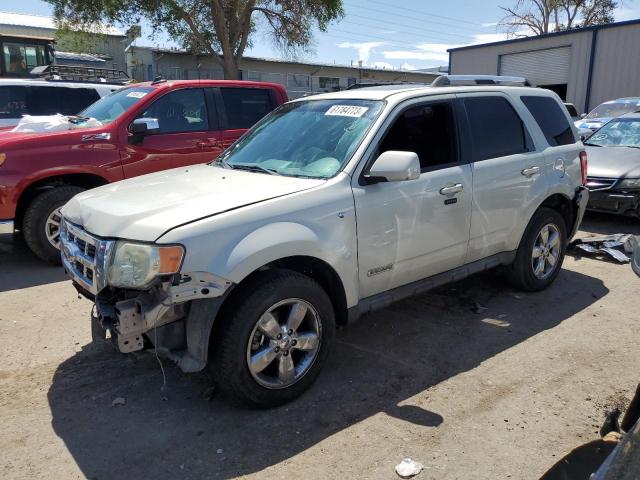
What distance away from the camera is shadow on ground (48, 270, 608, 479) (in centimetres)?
292

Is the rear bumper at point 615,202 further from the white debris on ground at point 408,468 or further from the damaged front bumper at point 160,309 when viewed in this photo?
the damaged front bumper at point 160,309

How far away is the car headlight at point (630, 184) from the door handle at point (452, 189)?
467 cm

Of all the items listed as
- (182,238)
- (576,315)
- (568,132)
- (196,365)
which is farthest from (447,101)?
(196,365)

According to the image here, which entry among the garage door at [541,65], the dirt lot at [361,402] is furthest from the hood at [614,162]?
the garage door at [541,65]

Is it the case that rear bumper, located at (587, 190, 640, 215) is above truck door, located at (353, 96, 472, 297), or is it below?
below

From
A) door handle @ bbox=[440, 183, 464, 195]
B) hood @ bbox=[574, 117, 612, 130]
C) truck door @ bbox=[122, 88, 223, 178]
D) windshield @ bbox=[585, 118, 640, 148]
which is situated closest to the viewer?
door handle @ bbox=[440, 183, 464, 195]

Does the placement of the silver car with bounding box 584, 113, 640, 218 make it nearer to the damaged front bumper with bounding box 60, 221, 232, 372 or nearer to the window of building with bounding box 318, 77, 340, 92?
the damaged front bumper with bounding box 60, 221, 232, 372

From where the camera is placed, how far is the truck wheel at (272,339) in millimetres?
3037

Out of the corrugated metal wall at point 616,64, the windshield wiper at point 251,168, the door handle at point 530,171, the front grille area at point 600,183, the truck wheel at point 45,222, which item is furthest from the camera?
the corrugated metal wall at point 616,64

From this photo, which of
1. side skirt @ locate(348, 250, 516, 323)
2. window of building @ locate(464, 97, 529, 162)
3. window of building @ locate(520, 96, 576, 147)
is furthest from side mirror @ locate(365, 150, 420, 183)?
window of building @ locate(520, 96, 576, 147)

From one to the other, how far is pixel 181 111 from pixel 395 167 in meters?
4.30

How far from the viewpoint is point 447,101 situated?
4336 mm

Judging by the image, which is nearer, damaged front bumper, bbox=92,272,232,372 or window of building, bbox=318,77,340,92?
damaged front bumper, bbox=92,272,232,372

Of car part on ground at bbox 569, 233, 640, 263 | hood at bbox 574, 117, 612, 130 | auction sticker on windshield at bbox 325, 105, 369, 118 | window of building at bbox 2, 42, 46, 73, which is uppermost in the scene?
window of building at bbox 2, 42, 46, 73
